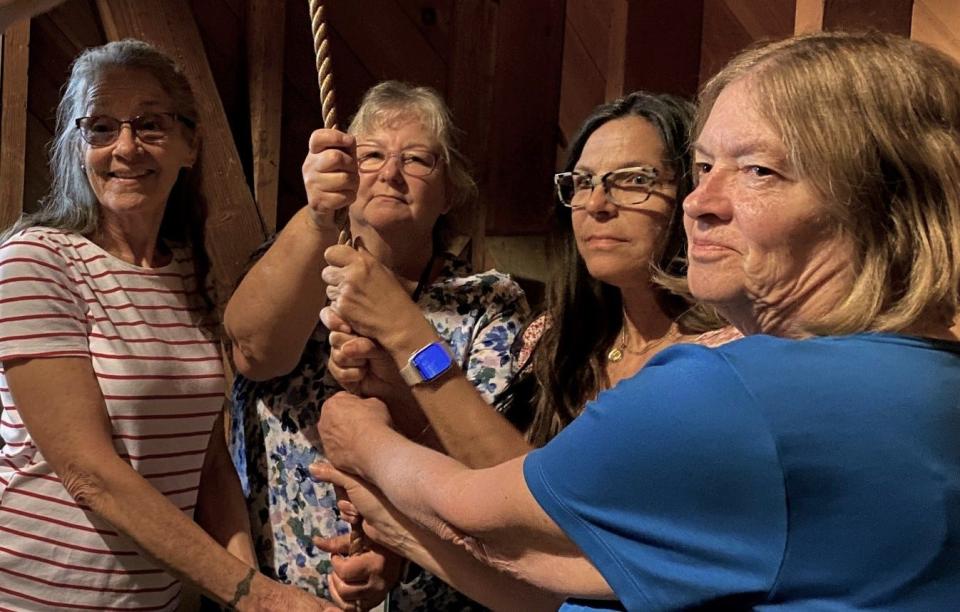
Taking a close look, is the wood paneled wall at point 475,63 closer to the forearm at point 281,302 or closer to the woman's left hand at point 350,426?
the forearm at point 281,302

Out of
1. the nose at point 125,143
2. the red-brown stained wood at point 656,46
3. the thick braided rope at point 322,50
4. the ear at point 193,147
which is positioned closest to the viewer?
the thick braided rope at point 322,50

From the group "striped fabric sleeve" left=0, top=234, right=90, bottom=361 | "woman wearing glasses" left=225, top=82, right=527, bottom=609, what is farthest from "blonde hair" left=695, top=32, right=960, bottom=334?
"striped fabric sleeve" left=0, top=234, right=90, bottom=361

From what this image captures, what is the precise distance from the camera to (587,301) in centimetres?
169

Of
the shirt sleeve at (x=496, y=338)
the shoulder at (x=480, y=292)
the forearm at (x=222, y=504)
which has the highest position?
the shoulder at (x=480, y=292)

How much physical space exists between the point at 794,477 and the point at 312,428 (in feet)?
3.42

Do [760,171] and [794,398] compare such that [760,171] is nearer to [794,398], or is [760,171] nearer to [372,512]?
[794,398]

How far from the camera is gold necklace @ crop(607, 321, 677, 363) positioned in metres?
1.60

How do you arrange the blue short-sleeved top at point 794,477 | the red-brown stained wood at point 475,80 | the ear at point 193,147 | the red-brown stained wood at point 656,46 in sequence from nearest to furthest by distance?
the blue short-sleeved top at point 794,477 < the ear at point 193,147 < the red-brown stained wood at point 656,46 < the red-brown stained wood at point 475,80

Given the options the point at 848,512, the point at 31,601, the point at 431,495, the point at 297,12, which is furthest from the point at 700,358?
the point at 297,12

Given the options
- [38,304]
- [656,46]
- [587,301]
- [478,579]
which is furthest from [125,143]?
[656,46]

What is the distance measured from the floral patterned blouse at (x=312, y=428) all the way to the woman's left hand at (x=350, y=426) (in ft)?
1.08

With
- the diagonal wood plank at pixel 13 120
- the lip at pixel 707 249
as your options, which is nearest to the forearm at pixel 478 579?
the lip at pixel 707 249

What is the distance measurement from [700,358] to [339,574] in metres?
0.71

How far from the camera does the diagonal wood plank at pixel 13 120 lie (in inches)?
92.0
